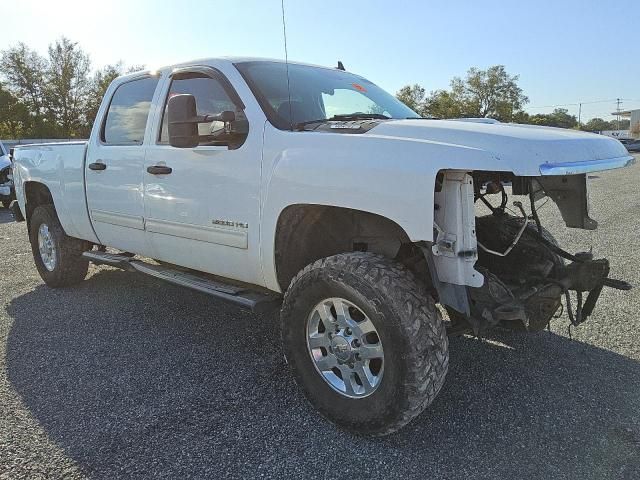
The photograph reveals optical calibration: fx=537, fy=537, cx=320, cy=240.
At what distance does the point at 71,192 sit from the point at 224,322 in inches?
80.2

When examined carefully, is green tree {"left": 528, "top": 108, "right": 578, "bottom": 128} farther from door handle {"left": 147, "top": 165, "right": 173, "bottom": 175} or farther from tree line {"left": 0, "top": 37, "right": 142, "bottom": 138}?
tree line {"left": 0, "top": 37, "right": 142, "bottom": 138}

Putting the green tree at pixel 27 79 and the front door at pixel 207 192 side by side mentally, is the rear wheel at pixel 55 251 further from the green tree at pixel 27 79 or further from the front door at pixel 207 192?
the green tree at pixel 27 79

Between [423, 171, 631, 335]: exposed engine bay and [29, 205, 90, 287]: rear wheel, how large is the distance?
13.9ft

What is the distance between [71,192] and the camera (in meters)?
5.18

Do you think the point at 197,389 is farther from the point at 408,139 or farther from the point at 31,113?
the point at 31,113

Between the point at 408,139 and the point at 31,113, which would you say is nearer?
the point at 408,139

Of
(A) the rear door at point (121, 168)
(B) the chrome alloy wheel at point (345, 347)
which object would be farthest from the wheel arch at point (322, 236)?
(A) the rear door at point (121, 168)

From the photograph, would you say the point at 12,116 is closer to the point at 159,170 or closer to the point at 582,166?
the point at 159,170

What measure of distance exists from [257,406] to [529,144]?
6.78ft

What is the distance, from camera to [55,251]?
18.9 feet

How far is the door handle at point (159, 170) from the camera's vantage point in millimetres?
3838

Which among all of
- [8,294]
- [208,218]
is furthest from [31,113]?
[208,218]

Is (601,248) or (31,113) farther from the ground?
(31,113)

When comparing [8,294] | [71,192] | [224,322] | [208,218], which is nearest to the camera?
[208,218]
